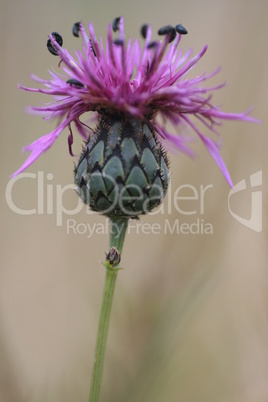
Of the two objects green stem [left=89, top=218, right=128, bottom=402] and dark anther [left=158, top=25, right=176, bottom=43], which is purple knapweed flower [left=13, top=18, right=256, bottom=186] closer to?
dark anther [left=158, top=25, right=176, bottom=43]

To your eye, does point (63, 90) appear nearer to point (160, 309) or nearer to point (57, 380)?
point (160, 309)

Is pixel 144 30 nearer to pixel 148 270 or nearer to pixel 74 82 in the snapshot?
pixel 74 82

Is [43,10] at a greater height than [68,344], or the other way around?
[43,10]

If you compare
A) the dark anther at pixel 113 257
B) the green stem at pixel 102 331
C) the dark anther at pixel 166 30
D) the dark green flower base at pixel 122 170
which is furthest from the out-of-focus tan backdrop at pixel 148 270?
the dark anther at pixel 166 30

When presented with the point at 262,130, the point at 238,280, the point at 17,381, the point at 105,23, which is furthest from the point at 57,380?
the point at 105,23

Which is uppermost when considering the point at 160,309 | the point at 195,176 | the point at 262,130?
the point at 262,130
